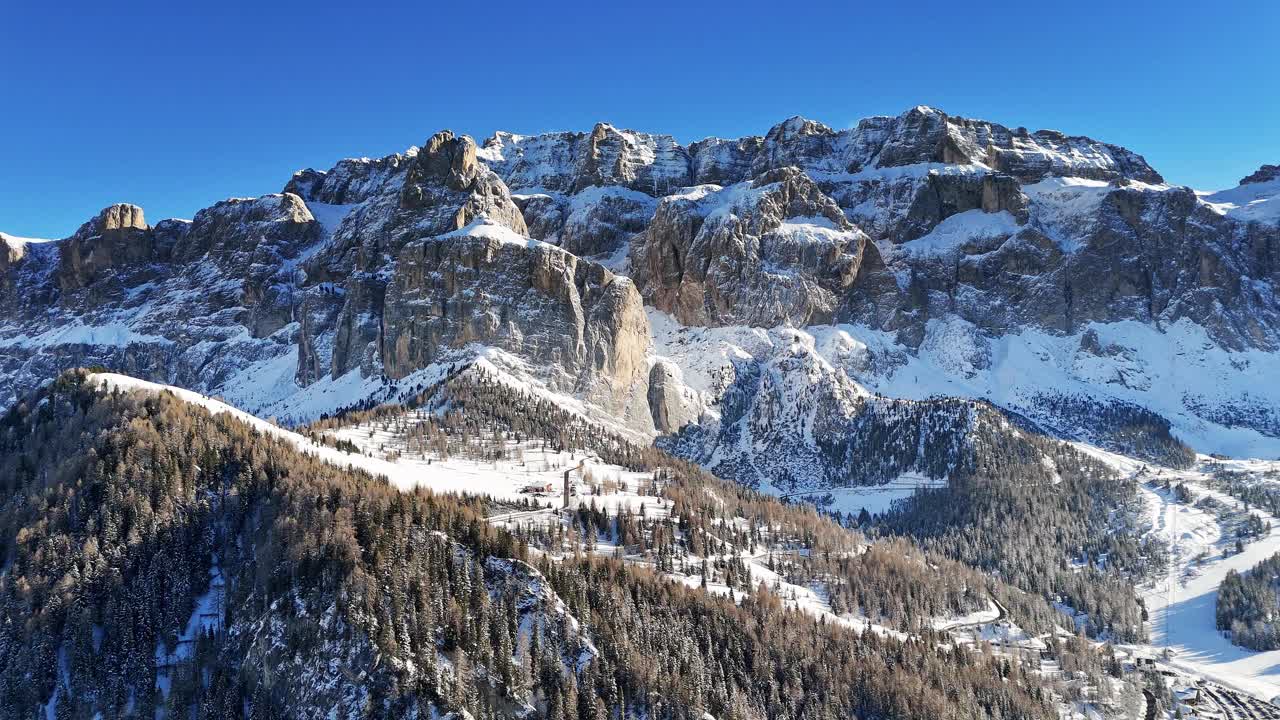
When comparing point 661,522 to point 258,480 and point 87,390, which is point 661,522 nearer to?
point 258,480

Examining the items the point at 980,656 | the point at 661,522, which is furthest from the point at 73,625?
the point at 980,656

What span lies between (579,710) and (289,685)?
31.4 m

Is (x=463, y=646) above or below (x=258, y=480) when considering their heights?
below

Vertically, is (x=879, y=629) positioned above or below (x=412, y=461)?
below

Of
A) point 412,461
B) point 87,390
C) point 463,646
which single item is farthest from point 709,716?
point 87,390

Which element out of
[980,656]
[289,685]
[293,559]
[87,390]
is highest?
[87,390]

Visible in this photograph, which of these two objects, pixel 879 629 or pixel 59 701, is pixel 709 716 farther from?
pixel 59 701

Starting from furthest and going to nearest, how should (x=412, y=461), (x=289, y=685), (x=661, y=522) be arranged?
(x=412, y=461), (x=661, y=522), (x=289, y=685)

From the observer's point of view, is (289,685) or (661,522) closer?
(289,685)

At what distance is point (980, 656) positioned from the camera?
15788cm

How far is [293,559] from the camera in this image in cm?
12325

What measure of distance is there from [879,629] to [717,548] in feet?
Answer: 99.5

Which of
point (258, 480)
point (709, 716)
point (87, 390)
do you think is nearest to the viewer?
point (709, 716)

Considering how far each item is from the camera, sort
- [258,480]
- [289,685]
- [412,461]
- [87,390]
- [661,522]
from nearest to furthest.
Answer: [289,685]
[258,480]
[87,390]
[661,522]
[412,461]
